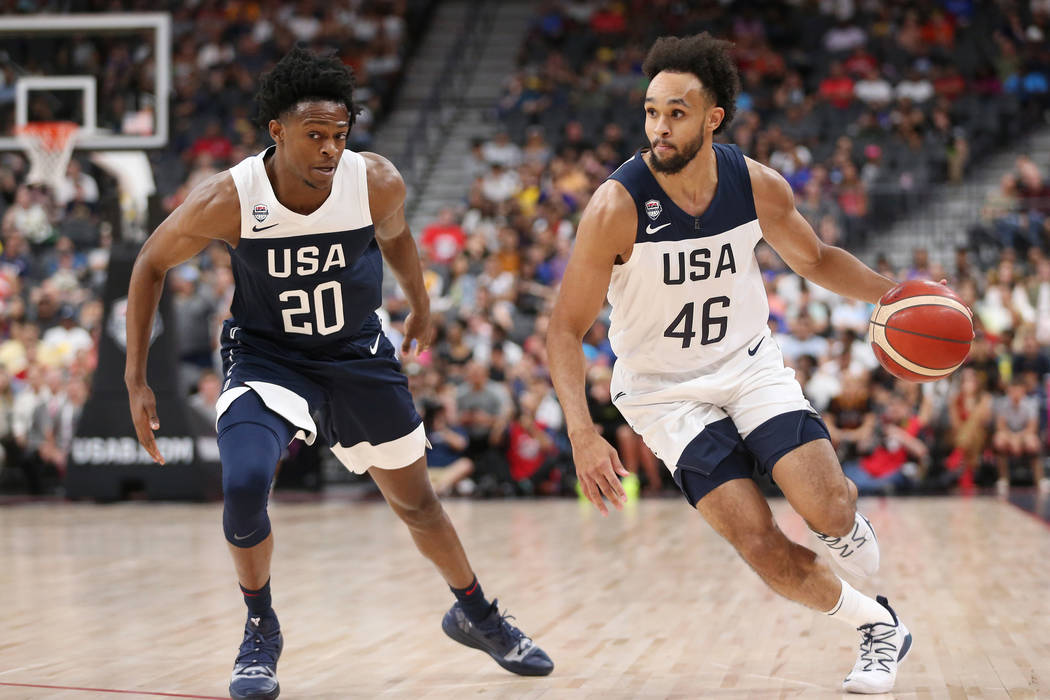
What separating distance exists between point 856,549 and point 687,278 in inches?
→ 40.4

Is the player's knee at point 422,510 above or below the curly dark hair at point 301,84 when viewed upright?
below

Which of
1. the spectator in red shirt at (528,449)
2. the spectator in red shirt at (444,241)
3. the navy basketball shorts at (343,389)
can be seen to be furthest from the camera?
the spectator in red shirt at (444,241)

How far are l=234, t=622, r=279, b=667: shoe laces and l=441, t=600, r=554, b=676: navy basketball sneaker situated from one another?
71 centimetres

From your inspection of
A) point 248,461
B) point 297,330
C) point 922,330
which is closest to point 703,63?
point 922,330

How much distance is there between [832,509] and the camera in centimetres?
395

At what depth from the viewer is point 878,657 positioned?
410 cm

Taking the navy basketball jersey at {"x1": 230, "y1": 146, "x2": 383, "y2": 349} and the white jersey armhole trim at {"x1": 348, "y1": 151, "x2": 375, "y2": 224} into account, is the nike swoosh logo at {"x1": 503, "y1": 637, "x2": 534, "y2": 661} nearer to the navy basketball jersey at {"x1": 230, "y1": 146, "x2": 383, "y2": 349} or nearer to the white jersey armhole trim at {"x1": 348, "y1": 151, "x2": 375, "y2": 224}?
the navy basketball jersey at {"x1": 230, "y1": 146, "x2": 383, "y2": 349}

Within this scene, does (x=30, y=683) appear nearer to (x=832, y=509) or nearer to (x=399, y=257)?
(x=399, y=257)

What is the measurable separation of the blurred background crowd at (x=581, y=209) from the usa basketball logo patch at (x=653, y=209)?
6489 mm

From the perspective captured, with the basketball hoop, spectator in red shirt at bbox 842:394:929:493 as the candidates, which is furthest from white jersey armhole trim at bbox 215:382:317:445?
the basketball hoop

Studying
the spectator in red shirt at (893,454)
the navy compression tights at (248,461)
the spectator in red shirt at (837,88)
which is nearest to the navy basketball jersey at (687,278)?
the navy compression tights at (248,461)

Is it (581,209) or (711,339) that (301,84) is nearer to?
(711,339)

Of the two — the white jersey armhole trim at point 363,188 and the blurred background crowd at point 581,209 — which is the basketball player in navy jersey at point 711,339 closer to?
the white jersey armhole trim at point 363,188

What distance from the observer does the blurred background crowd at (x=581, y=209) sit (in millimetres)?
11875
